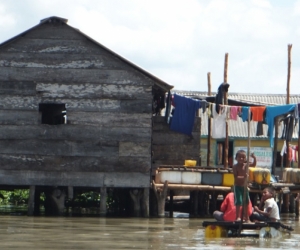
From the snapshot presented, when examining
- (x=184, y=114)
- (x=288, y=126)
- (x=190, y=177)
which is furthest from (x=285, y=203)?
(x=190, y=177)

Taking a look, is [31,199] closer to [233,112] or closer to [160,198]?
[160,198]

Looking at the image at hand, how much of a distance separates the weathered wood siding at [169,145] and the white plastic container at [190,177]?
2.07 meters

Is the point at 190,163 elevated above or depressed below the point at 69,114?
below

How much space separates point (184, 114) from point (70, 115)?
13.4 ft

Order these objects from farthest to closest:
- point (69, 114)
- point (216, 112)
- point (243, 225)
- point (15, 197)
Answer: point (15, 197) < point (216, 112) < point (69, 114) < point (243, 225)

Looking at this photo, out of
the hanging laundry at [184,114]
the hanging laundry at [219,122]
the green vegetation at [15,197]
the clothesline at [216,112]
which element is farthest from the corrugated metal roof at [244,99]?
the hanging laundry at [184,114]

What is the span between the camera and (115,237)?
1664 cm

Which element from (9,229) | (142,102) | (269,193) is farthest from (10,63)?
(269,193)

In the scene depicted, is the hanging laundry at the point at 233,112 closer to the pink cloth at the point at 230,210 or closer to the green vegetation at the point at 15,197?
the pink cloth at the point at 230,210

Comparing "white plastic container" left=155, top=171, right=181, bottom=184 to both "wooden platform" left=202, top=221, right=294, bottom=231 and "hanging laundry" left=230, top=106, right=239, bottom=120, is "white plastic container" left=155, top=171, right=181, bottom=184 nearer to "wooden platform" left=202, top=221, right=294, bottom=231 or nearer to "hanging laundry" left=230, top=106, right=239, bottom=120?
"hanging laundry" left=230, top=106, right=239, bottom=120

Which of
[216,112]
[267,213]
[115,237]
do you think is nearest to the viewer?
[115,237]

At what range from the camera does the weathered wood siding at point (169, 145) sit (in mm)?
27922

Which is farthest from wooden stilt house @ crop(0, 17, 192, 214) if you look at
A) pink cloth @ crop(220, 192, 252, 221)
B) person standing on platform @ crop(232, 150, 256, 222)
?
person standing on platform @ crop(232, 150, 256, 222)

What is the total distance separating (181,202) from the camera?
31.9 metres
